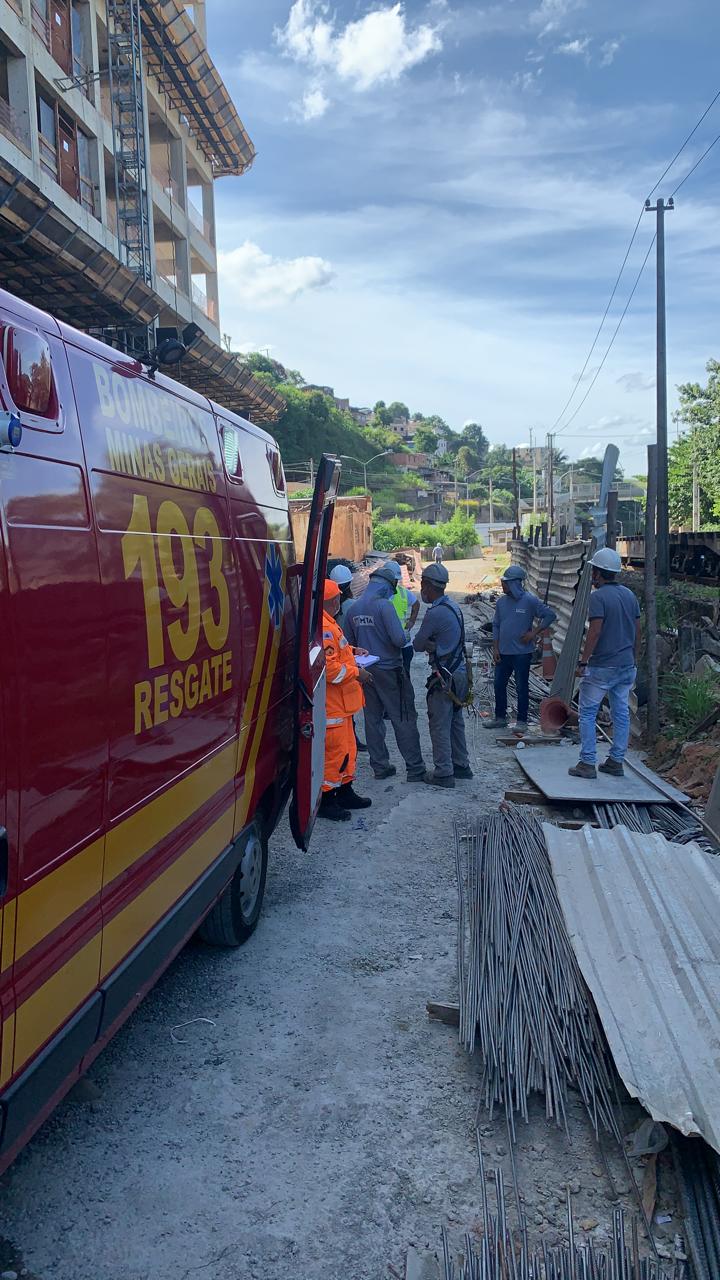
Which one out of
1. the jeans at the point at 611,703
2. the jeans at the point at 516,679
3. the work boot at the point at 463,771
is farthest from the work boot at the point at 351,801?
the jeans at the point at 516,679

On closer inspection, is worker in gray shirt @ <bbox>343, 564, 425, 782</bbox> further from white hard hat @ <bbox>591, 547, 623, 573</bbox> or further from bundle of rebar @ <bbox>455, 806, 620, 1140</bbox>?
bundle of rebar @ <bbox>455, 806, 620, 1140</bbox>

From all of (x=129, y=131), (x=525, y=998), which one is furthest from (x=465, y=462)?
(x=525, y=998)

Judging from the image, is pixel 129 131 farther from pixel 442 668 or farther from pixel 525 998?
pixel 525 998

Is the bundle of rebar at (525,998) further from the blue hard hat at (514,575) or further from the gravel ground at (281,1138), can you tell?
the blue hard hat at (514,575)

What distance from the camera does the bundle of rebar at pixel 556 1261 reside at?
7.70 feet

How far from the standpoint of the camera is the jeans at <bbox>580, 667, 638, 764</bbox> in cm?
686

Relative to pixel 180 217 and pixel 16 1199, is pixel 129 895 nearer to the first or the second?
pixel 16 1199

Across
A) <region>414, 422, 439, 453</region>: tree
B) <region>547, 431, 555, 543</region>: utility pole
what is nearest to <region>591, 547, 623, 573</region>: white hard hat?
<region>547, 431, 555, 543</region>: utility pole

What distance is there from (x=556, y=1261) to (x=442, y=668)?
5.20 meters

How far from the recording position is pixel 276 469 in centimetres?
538

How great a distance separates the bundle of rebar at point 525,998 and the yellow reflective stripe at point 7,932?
6.36 ft

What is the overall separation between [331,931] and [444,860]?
1.23 metres

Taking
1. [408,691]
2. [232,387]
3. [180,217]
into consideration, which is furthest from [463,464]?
[408,691]

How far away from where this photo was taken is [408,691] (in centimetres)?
754
